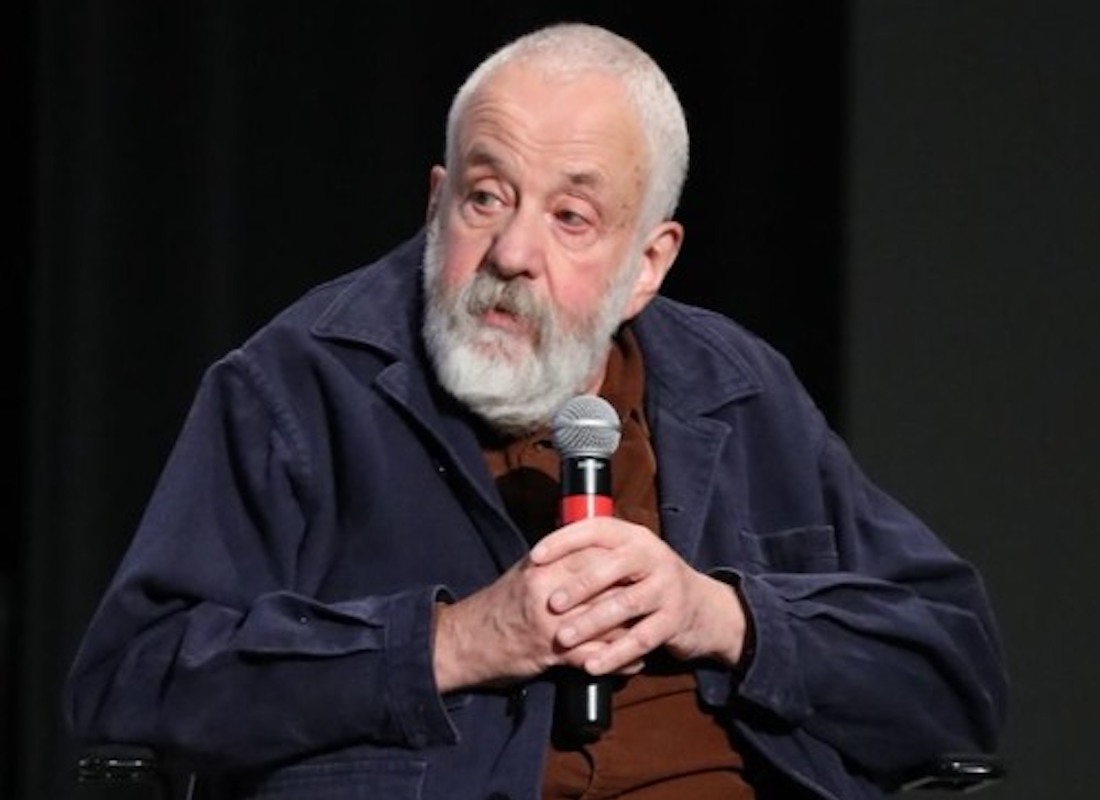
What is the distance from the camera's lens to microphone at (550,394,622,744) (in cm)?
255

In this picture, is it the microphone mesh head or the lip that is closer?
the microphone mesh head

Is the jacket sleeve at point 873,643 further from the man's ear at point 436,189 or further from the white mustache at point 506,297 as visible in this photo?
the man's ear at point 436,189

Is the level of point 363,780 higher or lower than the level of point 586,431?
lower

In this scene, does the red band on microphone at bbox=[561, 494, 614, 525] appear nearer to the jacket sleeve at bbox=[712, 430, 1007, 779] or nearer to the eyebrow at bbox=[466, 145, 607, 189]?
the jacket sleeve at bbox=[712, 430, 1007, 779]

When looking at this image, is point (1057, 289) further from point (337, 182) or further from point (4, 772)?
point (4, 772)

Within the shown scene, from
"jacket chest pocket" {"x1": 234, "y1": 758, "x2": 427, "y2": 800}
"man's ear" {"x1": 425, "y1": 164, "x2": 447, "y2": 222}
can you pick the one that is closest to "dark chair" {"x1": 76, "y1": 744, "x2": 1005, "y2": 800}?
"jacket chest pocket" {"x1": 234, "y1": 758, "x2": 427, "y2": 800}

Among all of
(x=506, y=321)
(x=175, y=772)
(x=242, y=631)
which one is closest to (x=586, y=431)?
(x=506, y=321)

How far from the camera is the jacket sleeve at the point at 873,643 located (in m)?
2.76

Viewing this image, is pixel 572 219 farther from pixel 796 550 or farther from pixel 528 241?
pixel 796 550

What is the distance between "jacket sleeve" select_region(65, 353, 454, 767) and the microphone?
0.46ft

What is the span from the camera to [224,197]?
162 inches

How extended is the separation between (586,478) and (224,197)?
1.67m

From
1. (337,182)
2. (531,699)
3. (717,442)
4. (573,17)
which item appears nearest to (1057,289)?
(573,17)

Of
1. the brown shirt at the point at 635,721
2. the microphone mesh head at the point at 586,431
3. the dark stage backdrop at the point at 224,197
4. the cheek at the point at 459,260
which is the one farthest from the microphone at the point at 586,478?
the dark stage backdrop at the point at 224,197
